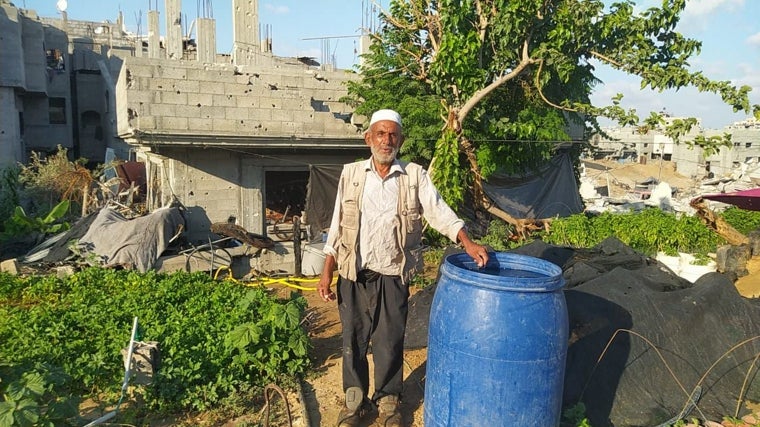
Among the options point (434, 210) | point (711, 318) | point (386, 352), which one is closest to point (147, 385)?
point (386, 352)

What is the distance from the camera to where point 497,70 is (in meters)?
9.81

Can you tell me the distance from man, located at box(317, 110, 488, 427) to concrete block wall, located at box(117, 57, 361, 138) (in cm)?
666

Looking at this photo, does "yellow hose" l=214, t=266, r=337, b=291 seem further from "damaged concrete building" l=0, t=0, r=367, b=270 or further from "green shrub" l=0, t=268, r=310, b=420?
"green shrub" l=0, t=268, r=310, b=420

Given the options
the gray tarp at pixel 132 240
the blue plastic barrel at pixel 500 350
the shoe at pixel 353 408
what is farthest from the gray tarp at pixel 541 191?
the blue plastic barrel at pixel 500 350

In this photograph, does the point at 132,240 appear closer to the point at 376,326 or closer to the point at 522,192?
the point at 376,326

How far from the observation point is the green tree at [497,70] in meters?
8.96

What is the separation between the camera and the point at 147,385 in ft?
12.1

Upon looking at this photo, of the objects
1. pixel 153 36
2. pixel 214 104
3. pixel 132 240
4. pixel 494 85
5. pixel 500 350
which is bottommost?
pixel 132 240

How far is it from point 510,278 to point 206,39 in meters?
18.1

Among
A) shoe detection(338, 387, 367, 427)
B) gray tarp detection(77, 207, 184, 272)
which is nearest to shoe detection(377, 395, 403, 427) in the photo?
shoe detection(338, 387, 367, 427)

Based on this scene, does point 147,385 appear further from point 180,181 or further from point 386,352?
point 180,181

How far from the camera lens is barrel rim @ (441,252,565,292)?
8.34 feet

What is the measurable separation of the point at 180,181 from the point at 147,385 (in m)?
6.22

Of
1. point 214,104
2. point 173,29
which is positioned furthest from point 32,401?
point 173,29
